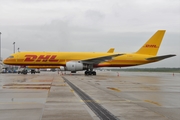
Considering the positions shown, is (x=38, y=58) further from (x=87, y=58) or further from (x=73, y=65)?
(x=87, y=58)

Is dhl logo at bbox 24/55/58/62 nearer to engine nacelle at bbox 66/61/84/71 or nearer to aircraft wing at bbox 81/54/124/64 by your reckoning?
engine nacelle at bbox 66/61/84/71

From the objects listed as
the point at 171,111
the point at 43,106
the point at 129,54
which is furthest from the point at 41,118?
the point at 129,54

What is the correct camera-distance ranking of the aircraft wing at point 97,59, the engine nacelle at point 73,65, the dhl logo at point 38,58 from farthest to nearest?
1. the dhl logo at point 38,58
2. the engine nacelle at point 73,65
3. the aircraft wing at point 97,59

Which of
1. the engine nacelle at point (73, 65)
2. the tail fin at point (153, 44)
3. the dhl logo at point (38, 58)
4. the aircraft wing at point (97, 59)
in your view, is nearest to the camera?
the aircraft wing at point (97, 59)

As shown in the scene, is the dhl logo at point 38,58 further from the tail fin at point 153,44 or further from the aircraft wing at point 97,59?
the tail fin at point 153,44

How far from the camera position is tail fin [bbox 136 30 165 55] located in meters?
40.1

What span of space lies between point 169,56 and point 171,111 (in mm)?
30078

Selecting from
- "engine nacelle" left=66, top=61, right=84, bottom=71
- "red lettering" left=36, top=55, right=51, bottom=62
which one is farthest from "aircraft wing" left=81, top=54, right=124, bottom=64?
"red lettering" left=36, top=55, right=51, bottom=62

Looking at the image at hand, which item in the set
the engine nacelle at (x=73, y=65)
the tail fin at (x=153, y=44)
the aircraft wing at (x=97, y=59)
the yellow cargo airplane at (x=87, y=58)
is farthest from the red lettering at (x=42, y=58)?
the tail fin at (x=153, y=44)

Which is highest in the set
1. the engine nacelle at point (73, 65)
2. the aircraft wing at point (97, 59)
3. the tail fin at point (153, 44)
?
the tail fin at point (153, 44)

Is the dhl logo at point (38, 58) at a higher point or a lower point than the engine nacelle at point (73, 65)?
higher

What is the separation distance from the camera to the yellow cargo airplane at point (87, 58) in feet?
117

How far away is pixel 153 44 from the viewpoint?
133 ft

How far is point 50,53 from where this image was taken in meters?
36.9
